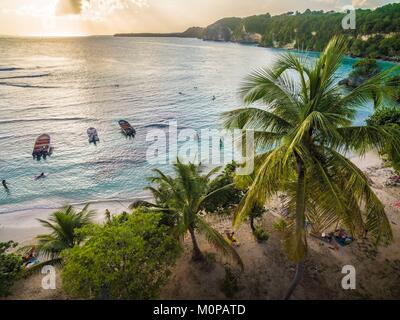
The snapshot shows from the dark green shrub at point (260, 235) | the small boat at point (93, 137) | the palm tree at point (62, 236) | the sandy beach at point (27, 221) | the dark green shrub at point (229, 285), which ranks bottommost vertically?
the sandy beach at point (27, 221)

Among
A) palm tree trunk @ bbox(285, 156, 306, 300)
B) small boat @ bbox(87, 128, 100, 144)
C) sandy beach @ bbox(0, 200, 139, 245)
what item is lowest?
sandy beach @ bbox(0, 200, 139, 245)

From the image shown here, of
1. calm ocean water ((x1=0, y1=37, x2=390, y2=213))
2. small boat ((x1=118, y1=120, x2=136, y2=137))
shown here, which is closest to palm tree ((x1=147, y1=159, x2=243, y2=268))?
calm ocean water ((x1=0, y1=37, x2=390, y2=213))

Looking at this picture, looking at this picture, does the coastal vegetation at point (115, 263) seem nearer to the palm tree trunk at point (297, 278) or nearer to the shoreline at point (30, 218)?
the palm tree trunk at point (297, 278)

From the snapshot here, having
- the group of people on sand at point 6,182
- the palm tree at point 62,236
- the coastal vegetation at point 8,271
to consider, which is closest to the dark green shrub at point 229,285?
the palm tree at point 62,236

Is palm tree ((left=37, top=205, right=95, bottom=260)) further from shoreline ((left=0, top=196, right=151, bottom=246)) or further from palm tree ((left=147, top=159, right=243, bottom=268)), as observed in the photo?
shoreline ((left=0, top=196, right=151, bottom=246))

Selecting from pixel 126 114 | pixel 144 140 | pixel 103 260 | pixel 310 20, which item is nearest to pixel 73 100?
pixel 126 114
